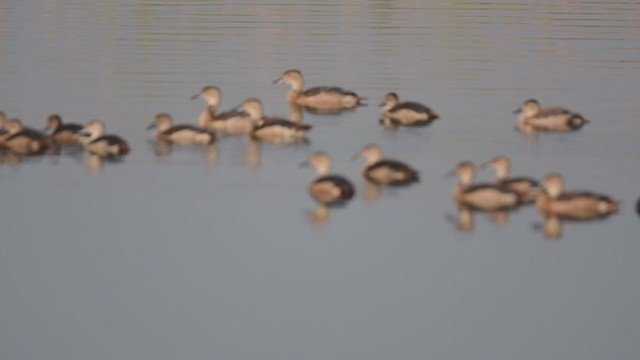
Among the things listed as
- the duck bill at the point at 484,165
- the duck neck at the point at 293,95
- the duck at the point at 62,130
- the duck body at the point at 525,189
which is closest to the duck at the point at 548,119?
the duck bill at the point at 484,165

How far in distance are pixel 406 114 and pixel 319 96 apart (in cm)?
176

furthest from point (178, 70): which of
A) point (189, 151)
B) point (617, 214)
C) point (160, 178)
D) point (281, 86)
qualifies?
point (617, 214)

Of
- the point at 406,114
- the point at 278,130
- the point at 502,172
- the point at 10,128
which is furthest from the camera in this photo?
the point at 406,114

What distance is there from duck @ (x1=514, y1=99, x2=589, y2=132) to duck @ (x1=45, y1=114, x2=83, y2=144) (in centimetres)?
460

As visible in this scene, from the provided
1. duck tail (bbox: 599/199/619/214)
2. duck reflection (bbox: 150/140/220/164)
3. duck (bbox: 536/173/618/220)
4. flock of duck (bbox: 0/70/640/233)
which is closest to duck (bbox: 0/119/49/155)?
flock of duck (bbox: 0/70/640/233)

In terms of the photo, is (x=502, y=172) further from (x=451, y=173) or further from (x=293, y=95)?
(x=293, y=95)

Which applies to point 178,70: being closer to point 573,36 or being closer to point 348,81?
point 348,81

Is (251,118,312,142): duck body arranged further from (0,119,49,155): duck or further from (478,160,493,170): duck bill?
(478,160,493,170): duck bill

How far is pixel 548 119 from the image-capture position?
20.2 metres

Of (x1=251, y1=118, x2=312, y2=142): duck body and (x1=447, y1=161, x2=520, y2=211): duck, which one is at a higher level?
(x1=251, y1=118, x2=312, y2=142): duck body

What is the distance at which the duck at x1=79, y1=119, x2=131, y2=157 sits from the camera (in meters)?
18.5

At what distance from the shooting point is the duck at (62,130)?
1905 cm

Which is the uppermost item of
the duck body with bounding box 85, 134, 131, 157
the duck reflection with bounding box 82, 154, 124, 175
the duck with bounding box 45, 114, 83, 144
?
the duck with bounding box 45, 114, 83, 144

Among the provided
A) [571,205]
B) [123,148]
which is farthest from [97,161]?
[571,205]
